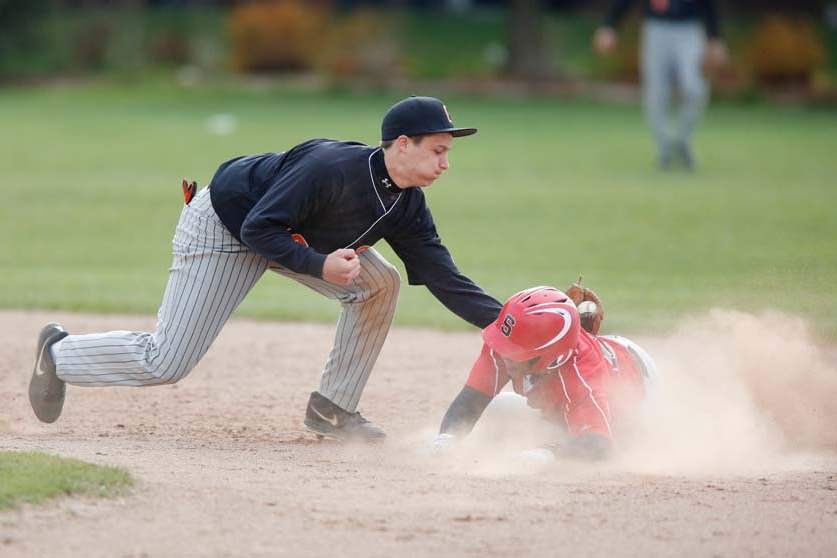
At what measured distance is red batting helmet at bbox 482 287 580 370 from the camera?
4789 mm

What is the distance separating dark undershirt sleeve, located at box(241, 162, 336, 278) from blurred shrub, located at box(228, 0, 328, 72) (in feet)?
84.8

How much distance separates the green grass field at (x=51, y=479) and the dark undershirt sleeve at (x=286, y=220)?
104 centimetres

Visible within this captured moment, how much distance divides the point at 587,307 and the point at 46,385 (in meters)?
2.41

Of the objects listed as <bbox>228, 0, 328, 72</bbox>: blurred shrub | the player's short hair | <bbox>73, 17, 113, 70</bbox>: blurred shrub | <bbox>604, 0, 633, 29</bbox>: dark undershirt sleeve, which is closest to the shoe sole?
the player's short hair

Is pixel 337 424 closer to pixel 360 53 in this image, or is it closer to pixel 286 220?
pixel 286 220

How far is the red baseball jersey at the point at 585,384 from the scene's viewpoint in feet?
16.0

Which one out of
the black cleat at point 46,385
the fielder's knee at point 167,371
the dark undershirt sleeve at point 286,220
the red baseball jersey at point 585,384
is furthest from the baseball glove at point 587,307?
the black cleat at point 46,385

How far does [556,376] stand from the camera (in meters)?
4.96

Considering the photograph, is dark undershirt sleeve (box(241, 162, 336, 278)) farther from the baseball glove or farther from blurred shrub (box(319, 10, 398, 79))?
blurred shrub (box(319, 10, 398, 79))

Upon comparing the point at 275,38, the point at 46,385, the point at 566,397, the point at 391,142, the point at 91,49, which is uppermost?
the point at 391,142

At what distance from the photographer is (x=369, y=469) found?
4.82 metres

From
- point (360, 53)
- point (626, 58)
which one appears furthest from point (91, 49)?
point (626, 58)

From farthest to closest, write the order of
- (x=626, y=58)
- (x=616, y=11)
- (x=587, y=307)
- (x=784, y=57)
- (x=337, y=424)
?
(x=626, y=58) < (x=784, y=57) < (x=616, y=11) < (x=337, y=424) < (x=587, y=307)

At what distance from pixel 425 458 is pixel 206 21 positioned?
32802 mm
